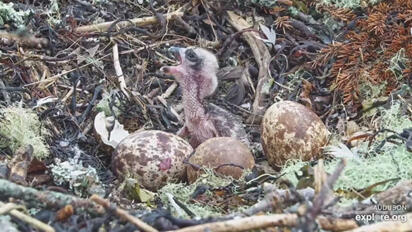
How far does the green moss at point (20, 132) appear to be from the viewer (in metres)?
2.97

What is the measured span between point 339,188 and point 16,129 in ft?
4.42

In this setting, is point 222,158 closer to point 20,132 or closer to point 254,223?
point 20,132

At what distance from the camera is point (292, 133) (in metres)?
2.97

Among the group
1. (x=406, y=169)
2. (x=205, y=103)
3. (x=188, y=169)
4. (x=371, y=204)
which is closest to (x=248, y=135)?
(x=205, y=103)

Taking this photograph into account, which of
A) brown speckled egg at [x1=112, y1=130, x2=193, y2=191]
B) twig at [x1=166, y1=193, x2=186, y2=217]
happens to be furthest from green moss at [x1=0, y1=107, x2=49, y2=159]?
twig at [x1=166, y1=193, x2=186, y2=217]

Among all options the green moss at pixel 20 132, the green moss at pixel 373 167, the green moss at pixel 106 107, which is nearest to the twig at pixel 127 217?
the green moss at pixel 373 167

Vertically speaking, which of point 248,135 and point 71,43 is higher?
point 71,43

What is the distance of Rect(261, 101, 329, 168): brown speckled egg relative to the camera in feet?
9.75

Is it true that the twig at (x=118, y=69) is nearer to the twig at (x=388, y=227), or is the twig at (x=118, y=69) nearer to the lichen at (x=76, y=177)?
the lichen at (x=76, y=177)

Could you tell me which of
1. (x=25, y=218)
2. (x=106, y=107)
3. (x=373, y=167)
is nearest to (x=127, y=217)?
(x=25, y=218)

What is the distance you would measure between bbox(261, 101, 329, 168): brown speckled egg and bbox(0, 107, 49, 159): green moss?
0.89 metres

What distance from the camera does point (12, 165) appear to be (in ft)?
7.90

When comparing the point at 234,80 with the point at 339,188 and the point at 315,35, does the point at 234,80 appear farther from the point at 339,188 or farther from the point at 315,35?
the point at 339,188

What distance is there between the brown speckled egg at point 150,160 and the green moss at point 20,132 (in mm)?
298
